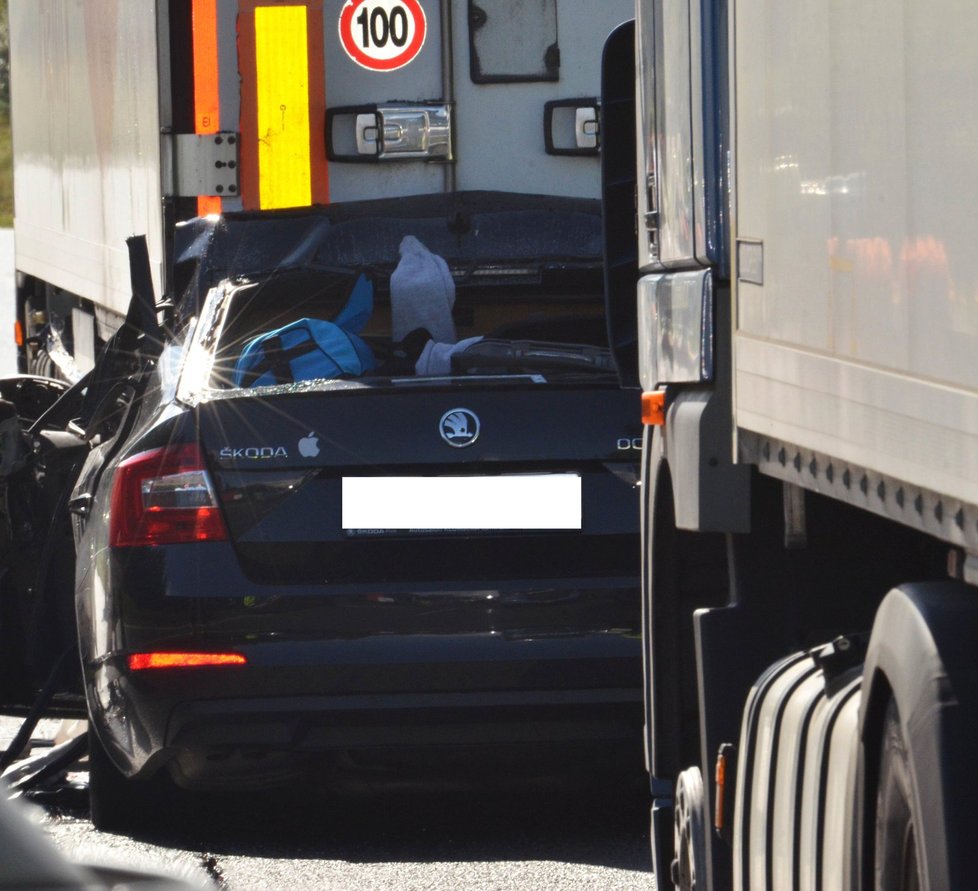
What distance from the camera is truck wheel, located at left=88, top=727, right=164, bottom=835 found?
614 cm

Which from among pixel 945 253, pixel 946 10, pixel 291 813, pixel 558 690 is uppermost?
pixel 946 10

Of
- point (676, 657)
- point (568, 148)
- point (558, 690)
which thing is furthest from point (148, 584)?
point (568, 148)

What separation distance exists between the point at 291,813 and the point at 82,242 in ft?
21.4

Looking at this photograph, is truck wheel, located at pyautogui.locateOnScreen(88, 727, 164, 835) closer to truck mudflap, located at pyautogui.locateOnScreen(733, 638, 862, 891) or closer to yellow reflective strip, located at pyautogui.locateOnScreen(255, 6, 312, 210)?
yellow reflective strip, located at pyautogui.locateOnScreen(255, 6, 312, 210)

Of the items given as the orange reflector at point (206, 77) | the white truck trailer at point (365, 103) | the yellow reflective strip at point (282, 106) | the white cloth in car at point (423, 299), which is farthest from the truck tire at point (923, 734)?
the orange reflector at point (206, 77)

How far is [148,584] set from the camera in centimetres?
567

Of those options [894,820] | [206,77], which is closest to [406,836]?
[206,77]

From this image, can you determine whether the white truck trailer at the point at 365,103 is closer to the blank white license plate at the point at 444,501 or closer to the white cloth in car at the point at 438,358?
the white cloth in car at the point at 438,358

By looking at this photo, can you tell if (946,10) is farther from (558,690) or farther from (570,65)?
(570,65)

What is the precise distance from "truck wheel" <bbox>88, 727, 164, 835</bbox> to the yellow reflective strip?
2386 mm

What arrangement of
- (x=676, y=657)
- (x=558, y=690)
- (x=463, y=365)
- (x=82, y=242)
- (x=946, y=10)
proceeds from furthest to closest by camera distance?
(x=82, y=242), (x=463, y=365), (x=558, y=690), (x=676, y=657), (x=946, y=10)

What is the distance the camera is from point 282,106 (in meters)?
7.88

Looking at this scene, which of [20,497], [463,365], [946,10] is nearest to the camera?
[946,10]

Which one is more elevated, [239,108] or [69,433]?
[239,108]
